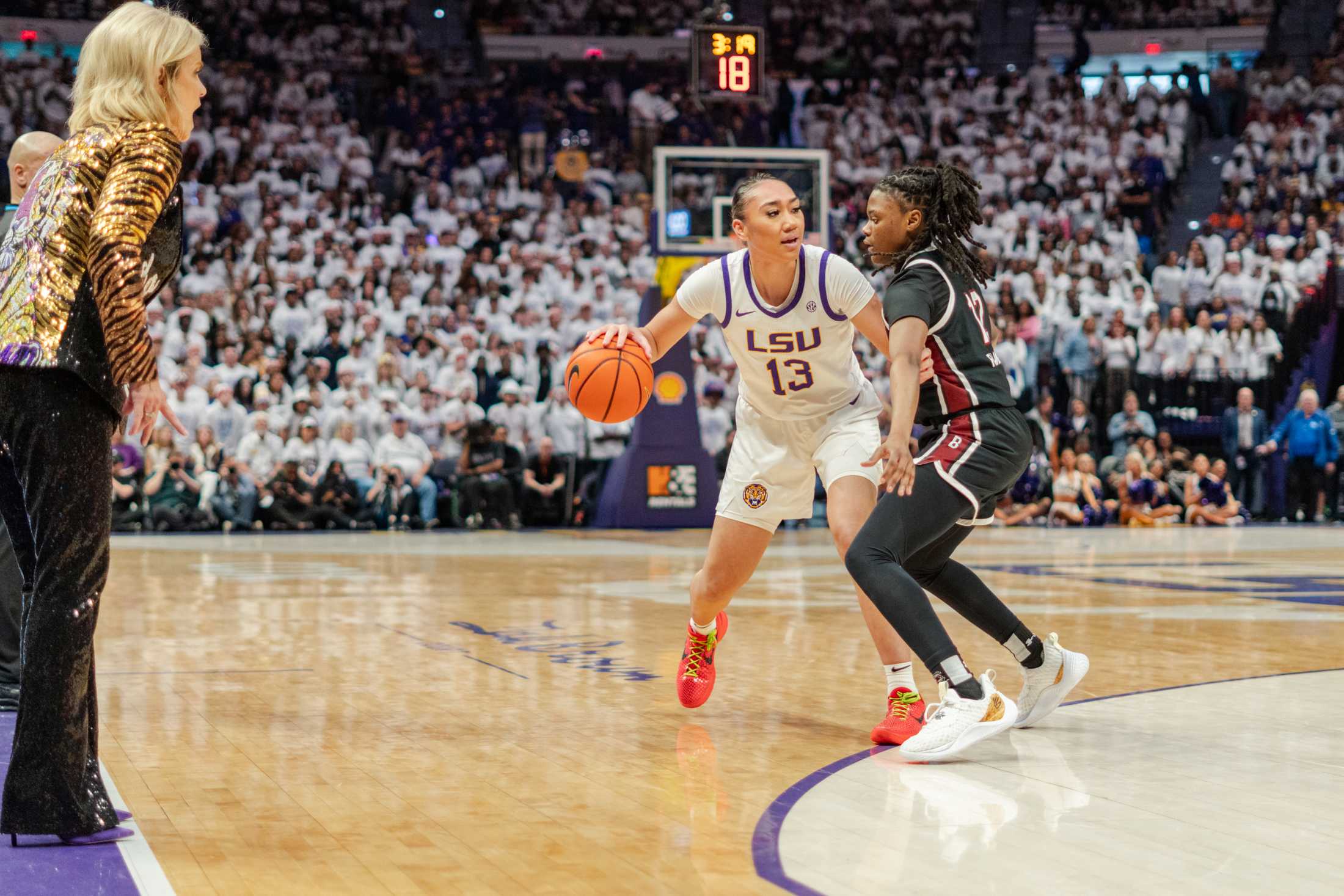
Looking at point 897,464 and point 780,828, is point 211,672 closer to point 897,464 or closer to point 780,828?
point 897,464

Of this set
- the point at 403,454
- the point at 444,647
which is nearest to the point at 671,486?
the point at 403,454

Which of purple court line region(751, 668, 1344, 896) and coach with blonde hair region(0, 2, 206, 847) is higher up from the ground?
coach with blonde hair region(0, 2, 206, 847)

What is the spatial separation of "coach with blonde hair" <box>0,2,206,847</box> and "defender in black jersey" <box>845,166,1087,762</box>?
87.5 inches

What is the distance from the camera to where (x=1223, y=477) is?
58.3ft

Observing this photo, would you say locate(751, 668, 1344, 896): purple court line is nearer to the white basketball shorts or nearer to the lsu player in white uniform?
the lsu player in white uniform

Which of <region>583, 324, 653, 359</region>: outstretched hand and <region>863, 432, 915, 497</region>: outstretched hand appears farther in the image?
<region>583, 324, 653, 359</region>: outstretched hand

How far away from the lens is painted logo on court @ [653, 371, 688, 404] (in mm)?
16406

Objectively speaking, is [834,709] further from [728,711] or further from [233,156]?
[233,156]

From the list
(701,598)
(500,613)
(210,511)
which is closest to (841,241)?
(210,511)

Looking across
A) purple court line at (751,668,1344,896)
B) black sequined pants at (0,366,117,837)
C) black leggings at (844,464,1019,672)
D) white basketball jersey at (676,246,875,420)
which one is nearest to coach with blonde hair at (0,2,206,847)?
black sequined pants at (0,366,117,837)

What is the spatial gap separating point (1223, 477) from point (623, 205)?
9.79 m

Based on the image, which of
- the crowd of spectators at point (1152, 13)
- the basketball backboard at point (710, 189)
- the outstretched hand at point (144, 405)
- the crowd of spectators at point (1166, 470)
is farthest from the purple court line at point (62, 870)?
the crowd of spectators at point (1152, 13)

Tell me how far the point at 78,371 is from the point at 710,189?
12.4m

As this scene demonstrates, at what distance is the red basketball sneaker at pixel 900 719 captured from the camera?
15.7ft
